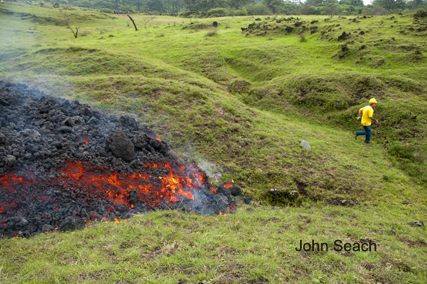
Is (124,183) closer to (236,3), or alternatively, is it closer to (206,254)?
(206,254)

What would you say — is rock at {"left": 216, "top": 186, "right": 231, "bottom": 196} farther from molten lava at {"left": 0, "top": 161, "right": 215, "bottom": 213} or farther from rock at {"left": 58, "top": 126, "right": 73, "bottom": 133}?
rock at {"left": 58, "top": 126, "right": 73, "bottom": 133}

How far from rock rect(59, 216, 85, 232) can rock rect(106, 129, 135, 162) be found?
1724 millimetres

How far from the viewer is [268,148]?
7.81 m

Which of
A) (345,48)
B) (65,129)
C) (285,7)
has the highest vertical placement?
(285,7)

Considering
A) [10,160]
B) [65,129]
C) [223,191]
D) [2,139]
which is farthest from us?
[223,191]

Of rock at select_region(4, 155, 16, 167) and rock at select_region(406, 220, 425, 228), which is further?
rock at select_region(406, 220, 425, 228)

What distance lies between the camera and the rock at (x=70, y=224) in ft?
13.0

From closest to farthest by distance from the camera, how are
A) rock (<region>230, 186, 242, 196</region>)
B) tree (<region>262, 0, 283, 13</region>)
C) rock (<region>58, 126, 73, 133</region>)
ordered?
rock (<region>58, 126, 73, 133</region>) < rock (<region>230, 186, 242, 196</region>) < tree (<region>262, 0, 283, 13</region>)

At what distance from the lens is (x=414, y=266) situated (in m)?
3.57

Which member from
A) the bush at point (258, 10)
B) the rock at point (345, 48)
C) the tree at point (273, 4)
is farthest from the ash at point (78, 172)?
the tree at point (273, 4)

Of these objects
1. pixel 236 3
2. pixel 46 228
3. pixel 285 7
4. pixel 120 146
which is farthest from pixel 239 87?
pixel 236 3

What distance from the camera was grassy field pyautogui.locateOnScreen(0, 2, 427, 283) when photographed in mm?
3297

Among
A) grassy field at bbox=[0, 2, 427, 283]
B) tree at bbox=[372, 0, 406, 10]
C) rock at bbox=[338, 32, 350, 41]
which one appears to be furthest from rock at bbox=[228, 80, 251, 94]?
tree at bbox=[372, 0, 406, 10]

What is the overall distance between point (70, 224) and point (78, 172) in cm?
117
